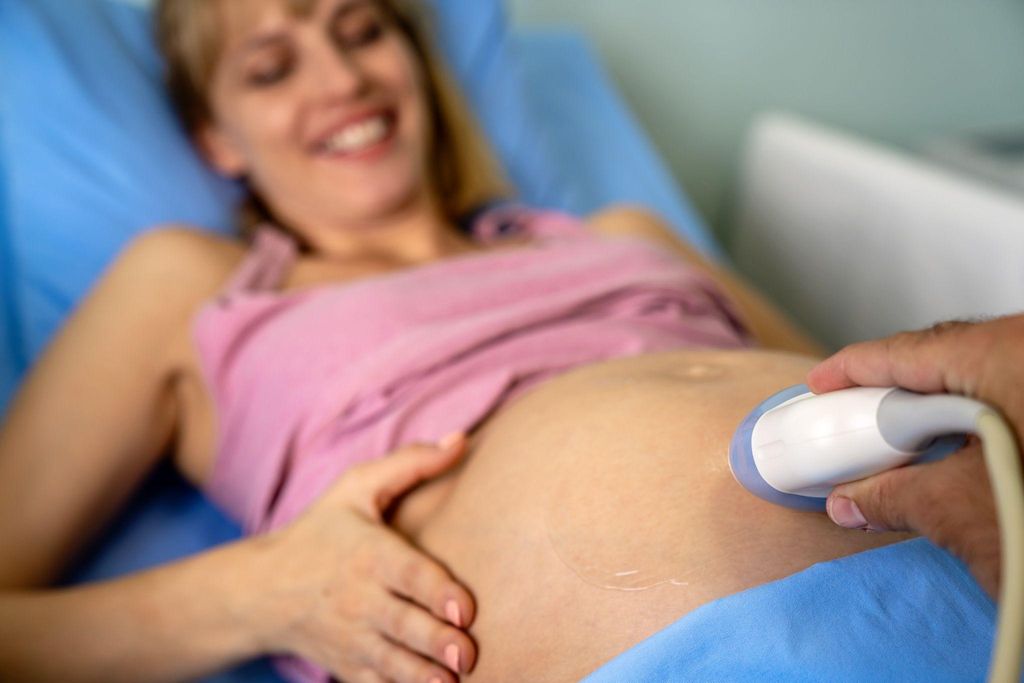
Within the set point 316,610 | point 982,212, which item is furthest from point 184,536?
point 982,212

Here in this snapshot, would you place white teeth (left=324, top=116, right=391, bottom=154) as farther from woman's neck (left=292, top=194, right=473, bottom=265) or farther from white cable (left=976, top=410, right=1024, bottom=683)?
white cable (left=976, top=410, right=1024, bottom=683)

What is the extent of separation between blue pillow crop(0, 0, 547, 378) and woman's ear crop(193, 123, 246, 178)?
0.06ft

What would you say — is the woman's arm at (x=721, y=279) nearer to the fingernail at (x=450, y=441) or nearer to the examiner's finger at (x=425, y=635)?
the fingernail at (x=450, y=441)

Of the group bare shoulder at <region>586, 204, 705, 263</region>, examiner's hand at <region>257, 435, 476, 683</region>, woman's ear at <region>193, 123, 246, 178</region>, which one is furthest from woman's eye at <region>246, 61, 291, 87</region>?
examiner's hand at <region>257, 435, 476, 683</region>

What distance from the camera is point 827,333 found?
1.50 m

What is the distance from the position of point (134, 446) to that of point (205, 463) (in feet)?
0.27

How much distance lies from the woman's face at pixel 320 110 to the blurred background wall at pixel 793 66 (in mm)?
682

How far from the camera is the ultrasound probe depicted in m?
0.30

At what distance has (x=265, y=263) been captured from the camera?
3.05ft

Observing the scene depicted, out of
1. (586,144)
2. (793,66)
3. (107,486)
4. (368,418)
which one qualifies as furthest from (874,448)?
(793,66)

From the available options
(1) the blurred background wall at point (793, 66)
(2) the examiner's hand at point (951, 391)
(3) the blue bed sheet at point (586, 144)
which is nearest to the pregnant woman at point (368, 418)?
(2) the examiner's hand at point (951, 391)

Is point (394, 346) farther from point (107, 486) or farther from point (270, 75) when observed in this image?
point (270, 75)

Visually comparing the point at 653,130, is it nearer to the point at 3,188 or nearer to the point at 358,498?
the point at 3,188

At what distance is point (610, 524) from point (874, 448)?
0.20 metres
